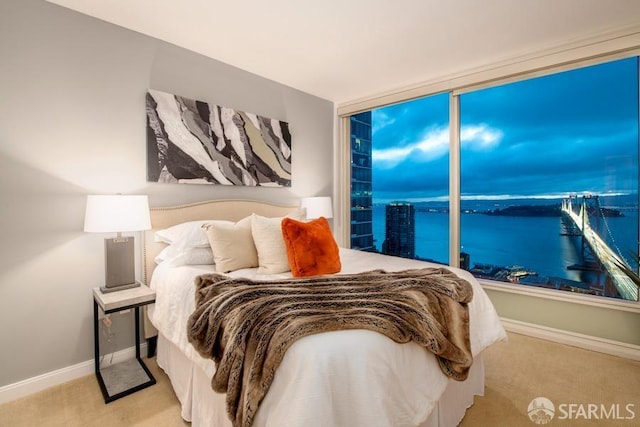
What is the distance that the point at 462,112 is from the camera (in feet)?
10.9

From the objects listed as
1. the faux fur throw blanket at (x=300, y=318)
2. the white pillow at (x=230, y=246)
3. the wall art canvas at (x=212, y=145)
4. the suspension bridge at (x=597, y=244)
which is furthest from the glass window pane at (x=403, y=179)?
the white pillow at (x=230, y=246)

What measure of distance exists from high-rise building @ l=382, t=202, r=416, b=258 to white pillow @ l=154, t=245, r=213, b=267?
2525 mm

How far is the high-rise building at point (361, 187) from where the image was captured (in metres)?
4.32

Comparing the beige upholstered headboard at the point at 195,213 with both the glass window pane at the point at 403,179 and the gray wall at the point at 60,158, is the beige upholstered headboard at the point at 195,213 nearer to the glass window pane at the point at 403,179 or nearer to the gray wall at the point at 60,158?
the gray wall at the point at 60,158

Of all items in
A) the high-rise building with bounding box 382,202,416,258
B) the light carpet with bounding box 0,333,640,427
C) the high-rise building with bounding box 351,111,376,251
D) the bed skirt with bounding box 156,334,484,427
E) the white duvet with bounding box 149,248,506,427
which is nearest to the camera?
the white duvet with bounding box 149,248,506,427

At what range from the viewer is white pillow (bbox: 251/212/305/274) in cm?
215

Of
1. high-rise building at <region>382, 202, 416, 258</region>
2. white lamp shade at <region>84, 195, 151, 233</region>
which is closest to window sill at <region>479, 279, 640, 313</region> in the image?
high-rise building at <region>382, 202, 416, 258</region>

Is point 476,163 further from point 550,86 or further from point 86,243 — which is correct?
point 86,243

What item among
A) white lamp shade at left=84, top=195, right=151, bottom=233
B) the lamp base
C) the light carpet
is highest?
white lamp shade at left=84, top=195, right=151, bottom=233

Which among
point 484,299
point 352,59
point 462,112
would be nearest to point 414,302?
point 484,299

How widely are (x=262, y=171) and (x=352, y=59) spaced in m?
1.42

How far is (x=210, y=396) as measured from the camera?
1.47 meters

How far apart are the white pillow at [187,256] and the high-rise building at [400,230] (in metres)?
2.53

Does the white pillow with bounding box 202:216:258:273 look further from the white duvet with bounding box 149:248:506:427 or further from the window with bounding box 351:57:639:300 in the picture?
the window with bounding box 351:57:639:300
